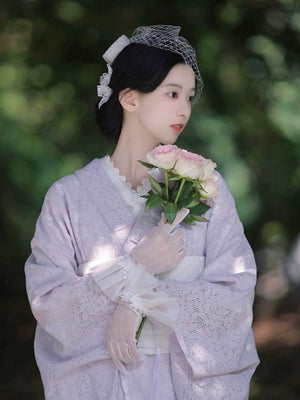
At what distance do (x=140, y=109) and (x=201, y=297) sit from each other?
559 mm

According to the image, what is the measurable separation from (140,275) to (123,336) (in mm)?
159

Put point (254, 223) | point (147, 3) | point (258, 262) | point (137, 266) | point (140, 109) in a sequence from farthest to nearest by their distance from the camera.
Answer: point (258, 262) → point (254, 223) → point (147, 3) → point (140, 109) → point (137, 266)

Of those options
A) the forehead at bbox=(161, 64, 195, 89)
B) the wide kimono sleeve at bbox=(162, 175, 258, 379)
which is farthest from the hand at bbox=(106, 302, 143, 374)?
the forehead at bbox=(161, 64, 195, 89)

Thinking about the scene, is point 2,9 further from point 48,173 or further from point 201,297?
point 201,297

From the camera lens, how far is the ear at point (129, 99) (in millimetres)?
2281

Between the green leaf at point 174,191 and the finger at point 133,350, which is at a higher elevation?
the green leaf at point 174,191

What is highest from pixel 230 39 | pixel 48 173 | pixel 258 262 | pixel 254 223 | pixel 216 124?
pixel 230 39

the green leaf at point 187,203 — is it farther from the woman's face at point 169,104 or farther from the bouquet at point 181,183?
the woman's face at point 169,104

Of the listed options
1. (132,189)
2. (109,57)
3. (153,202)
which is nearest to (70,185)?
(132,189)

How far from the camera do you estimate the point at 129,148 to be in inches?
91.3

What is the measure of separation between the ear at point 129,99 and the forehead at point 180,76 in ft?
0.34

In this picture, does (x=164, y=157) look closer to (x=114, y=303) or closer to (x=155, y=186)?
(x=155, y=186)

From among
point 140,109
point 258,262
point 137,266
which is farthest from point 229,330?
point 258,262

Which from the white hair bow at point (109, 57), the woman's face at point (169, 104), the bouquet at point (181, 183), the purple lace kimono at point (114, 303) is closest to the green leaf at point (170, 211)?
the bouquet at point (181, 183)
